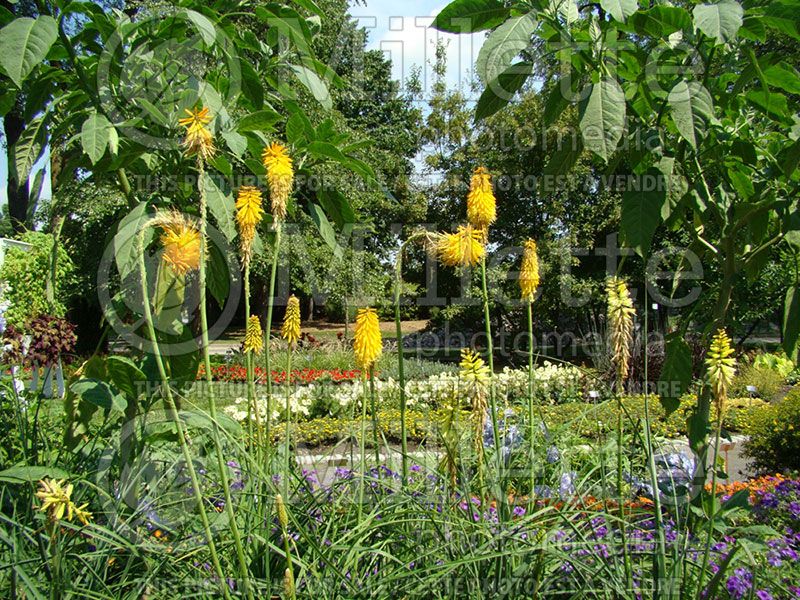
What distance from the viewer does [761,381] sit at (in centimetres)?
925

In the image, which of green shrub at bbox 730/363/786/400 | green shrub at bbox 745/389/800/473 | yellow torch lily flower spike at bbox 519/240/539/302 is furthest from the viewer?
green shrub at bbox 730/363/786/400

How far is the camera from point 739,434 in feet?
24.4

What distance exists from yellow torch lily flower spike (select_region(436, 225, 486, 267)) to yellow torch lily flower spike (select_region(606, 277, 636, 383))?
0.44 m

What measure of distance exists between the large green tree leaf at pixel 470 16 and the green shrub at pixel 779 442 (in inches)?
196

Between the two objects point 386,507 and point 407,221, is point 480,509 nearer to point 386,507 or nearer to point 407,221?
point 386,507

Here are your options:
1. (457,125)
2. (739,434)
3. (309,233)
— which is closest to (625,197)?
(739,434)

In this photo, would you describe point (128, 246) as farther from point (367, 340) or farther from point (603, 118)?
point (603, 118)

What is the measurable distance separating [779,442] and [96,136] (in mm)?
5669

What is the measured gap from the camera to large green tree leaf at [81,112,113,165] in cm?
134

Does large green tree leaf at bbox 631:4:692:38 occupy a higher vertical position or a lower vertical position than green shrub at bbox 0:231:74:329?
higher

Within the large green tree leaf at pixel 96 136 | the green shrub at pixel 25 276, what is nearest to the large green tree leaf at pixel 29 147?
the large green tree leaf at pixel 96 136

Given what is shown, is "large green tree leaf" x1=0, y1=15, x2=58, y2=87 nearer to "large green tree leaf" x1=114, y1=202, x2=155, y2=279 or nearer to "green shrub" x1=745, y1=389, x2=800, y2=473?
"large green tree leaf" x1=114, y1=202, x2=155, y2=279

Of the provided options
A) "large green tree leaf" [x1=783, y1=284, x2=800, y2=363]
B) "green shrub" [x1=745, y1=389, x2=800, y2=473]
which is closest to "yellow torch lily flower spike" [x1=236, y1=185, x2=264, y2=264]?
"large green tree leaf" [x1=783, y1=284, x2=800, y2=363]

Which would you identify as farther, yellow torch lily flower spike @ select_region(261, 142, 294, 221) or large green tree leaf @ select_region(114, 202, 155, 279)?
large green tree leaf @ select_region(114, 202, 155, 279)
